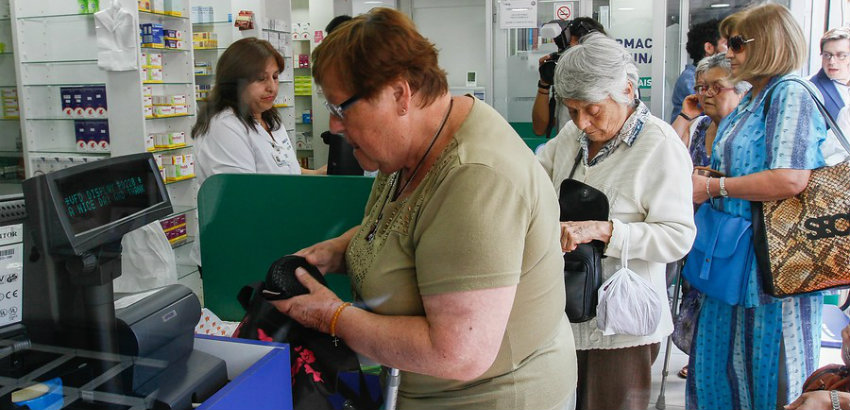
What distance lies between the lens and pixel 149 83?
562cm

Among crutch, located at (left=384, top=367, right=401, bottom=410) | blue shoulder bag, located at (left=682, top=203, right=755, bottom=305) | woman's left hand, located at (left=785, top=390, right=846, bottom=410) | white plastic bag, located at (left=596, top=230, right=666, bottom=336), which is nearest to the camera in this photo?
crutch, located at (left=384, top=367, right=401, bottom=410)

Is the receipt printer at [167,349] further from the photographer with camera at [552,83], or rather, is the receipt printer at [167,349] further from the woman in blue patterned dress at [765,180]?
the photographer with camera at [552,83]

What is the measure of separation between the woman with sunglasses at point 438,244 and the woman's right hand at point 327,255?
0.52ft

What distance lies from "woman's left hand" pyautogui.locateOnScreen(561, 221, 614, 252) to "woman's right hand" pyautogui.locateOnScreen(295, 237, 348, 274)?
626 mm

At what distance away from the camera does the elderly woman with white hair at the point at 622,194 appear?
6.07 feet

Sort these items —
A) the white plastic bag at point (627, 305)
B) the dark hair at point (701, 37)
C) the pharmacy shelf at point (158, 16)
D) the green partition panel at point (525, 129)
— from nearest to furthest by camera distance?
1. the white plastic bag at point (627, 305)
2. the dark hair at point (701, 37)
3. the green partition panel at point (525, 129)
4. the pharmacy shelf at point (158, 16)

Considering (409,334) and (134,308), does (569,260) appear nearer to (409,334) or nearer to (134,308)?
(409,334)

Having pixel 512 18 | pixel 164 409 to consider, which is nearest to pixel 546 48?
pixel 512 18

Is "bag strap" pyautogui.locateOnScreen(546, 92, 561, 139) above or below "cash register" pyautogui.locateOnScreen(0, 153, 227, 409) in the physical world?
above

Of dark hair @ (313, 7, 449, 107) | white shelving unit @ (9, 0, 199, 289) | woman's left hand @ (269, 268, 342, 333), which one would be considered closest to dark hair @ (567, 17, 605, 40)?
dark hair @ (313, 7, 449, 107)

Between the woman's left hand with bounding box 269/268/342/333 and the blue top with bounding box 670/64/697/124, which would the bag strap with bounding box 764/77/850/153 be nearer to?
the woman's left hand with bounding box 269/268/342/333

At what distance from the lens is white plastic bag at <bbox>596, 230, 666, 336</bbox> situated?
1826 mm

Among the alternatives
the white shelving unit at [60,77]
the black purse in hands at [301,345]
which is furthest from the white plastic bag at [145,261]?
the white shelving unit at [60,77]

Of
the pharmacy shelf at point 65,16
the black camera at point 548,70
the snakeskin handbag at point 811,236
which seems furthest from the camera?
the pharmacy shelf at point 65,16
